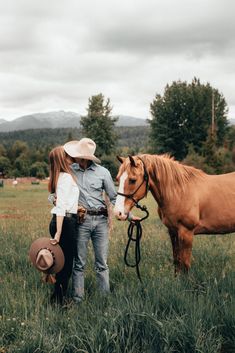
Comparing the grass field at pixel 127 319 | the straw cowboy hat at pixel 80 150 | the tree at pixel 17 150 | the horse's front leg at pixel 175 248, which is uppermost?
the tree at pixel 17 150

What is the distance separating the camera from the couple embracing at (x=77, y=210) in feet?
16.0

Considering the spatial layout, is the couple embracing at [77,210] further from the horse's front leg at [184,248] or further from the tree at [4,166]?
the tree at [4,166]

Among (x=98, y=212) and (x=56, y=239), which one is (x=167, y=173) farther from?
(x=56, y=239)

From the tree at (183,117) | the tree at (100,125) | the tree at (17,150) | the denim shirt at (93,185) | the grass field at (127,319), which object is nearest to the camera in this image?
the grass field at (127,319)

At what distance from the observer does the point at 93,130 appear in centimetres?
6306

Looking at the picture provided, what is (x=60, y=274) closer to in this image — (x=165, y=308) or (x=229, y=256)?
(x=165, y=308)

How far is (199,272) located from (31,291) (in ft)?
7.97

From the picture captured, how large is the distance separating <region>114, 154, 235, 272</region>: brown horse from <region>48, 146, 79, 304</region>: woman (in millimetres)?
629

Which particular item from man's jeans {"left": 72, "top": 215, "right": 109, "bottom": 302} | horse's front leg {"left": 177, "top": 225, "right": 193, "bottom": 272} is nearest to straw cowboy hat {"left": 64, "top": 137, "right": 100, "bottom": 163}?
man's jeans {"left": 72, "top": 215, "right": 109, "bottom": 302}

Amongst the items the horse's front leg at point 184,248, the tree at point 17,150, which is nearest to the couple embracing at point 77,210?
the horse's front leg at point 184,248

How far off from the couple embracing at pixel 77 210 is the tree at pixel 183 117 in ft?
138

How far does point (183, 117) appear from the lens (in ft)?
162

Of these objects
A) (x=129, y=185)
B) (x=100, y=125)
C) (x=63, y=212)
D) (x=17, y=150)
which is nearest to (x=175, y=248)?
(x=129, y=185)

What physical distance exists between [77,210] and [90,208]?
236 mm
